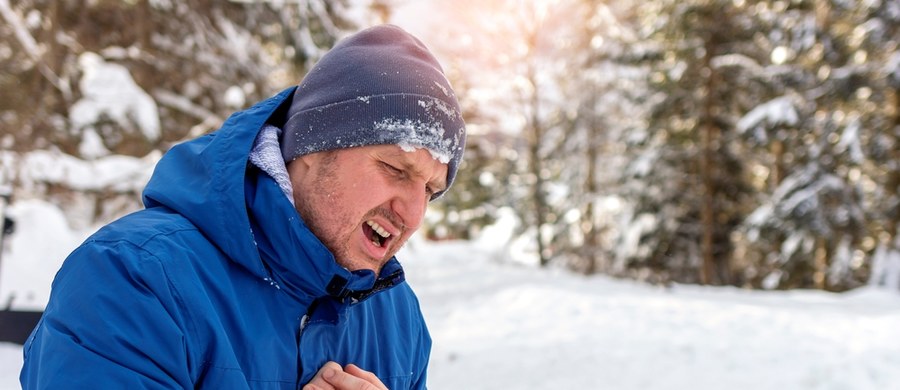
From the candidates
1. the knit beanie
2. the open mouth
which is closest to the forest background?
the knit beanie

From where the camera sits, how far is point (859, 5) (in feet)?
36.8

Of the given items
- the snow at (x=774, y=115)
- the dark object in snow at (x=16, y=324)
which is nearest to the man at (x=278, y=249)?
the dark object in snow at (x=16, y=324)

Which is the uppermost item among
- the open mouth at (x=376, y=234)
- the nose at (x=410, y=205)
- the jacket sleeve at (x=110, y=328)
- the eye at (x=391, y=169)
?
the eye at (x=391, y=169)

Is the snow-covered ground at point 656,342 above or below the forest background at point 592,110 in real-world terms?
below

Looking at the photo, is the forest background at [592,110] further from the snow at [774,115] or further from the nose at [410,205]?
the nose at [410,205]

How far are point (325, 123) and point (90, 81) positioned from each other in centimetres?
732

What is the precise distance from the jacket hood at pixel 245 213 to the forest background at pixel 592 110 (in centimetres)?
623

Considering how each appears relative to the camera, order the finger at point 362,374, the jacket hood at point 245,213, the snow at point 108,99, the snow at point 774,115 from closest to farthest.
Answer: the jacket hood at point 245,213 < the finger at point 362,374 < the snow at point 108,99 < the snow at point 774,115

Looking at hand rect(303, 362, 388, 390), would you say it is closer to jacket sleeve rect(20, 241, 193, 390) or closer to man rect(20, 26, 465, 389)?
man rect(20, 26, 465, 389)

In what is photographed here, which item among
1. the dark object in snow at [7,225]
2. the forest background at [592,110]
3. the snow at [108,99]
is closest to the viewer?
the dark object in snow at [7,225]

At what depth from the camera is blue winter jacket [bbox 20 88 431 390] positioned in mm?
1114

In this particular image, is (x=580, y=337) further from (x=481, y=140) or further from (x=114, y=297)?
(x=481, y=140)

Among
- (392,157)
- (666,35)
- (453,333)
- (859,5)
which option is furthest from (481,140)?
(392,157)

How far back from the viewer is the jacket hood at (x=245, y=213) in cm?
137
